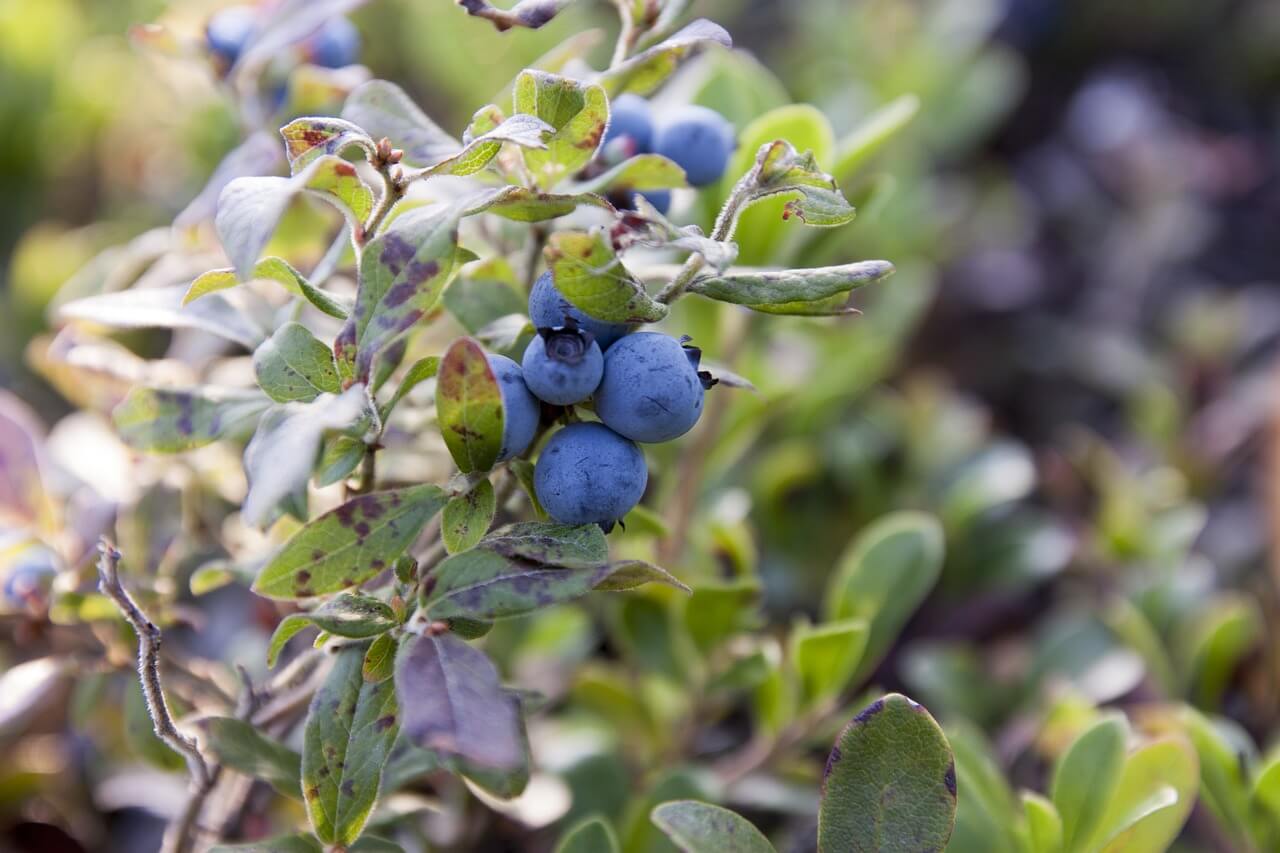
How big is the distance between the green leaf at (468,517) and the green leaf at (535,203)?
200 mm

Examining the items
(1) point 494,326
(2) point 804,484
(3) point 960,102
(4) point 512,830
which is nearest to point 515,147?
(1) point 494,326

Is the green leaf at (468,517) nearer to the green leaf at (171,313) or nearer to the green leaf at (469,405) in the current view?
the green leaf at (469,405)

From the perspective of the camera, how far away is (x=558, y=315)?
0.78m

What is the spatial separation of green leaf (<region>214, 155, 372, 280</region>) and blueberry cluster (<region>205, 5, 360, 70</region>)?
1.53 feet

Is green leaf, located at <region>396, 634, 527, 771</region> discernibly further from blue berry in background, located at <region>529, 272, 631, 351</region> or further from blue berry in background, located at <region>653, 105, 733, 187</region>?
blue berry in background, located at <region>653, 105, 733, 187</region>

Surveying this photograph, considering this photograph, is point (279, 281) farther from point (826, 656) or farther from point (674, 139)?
point (826, 656)

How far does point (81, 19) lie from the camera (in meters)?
2.33

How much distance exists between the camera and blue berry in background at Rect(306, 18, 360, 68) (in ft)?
4.18

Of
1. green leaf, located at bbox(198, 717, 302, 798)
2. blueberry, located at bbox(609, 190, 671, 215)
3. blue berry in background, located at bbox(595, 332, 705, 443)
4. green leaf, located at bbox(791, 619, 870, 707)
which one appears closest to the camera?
blue berry in background, located at bbox(595, 332, 705, 443)

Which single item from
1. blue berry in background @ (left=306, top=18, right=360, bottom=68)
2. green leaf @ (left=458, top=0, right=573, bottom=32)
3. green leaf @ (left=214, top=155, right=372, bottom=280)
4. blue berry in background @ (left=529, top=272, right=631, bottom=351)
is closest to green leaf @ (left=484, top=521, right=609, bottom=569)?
blue berry in background @ (left=529, top=272, right=631, bottom=351)

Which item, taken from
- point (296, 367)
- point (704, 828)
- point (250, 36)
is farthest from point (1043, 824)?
point (250, 36)

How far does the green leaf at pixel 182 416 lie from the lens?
→ 89 centimetres

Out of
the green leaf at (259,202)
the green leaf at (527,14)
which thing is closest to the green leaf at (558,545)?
the green leaf at (259,202)

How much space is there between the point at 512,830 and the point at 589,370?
29.3 inches
